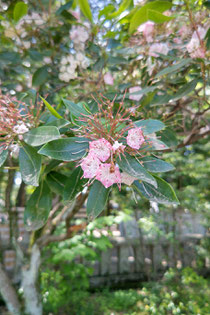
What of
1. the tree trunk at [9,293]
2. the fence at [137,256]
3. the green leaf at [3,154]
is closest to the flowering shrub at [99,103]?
the green leaf at [3,154]

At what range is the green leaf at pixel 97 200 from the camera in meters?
0.61

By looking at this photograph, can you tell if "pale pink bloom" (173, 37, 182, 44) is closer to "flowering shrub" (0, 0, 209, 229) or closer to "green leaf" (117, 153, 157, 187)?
"flowering shrub" (0, 0, 209, 229)

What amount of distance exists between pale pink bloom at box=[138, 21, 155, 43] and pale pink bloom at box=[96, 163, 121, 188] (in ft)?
2.94

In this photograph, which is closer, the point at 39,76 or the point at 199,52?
the point at 199,52

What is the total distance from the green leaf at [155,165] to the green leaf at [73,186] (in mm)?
177

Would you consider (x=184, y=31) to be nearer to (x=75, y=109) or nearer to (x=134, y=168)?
(x=75, y=109)

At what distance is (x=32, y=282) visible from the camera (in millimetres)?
1800

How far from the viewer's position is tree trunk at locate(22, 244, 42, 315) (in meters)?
1.78

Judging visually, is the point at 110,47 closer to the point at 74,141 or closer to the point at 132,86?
the point at 132,86

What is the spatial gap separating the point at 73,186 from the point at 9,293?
1544 mm

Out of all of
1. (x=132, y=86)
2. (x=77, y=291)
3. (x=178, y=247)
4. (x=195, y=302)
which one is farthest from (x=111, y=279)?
(x=132, y=86)

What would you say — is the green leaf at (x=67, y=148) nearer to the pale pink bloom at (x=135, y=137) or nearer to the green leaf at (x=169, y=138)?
the pale pink bloom at (x=135, y=137)

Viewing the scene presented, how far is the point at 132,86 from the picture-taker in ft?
4.30

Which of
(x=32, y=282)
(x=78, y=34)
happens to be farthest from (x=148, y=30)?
(x=32, y=282)
